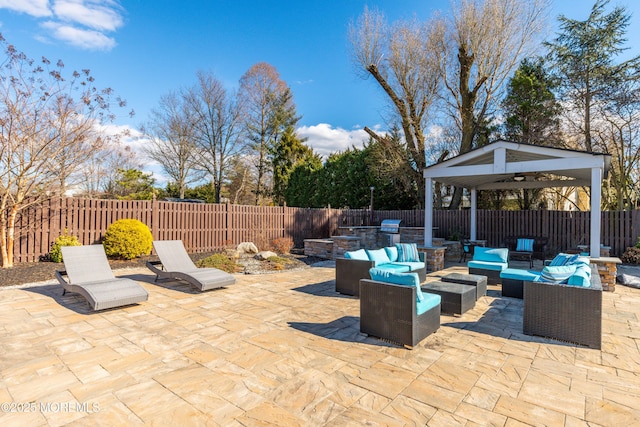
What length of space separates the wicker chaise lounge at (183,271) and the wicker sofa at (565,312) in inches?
188

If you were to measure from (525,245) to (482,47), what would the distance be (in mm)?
7925

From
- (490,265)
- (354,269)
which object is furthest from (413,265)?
(490,265)

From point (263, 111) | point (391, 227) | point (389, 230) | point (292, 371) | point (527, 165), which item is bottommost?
point (292, 371)

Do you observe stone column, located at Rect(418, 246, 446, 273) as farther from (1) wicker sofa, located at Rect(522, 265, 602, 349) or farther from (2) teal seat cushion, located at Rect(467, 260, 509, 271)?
(1) wicker sofa, located at Rect(522, 265, 602, 349)

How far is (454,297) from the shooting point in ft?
15.4

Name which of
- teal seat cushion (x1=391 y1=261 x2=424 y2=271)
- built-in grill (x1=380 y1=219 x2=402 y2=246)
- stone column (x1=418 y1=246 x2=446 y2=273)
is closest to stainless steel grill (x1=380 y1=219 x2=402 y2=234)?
built-in grill (x1=380 y1=219 x2=402 y2=246)

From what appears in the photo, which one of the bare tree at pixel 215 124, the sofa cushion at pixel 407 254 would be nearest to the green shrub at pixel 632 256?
the sofa cushion at pixel 407 254

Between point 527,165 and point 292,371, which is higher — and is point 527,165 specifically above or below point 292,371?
above

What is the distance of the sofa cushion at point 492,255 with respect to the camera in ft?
22.3

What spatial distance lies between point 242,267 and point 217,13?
1057 cm

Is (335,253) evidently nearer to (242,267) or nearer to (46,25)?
(242,267)

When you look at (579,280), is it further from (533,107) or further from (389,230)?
(533,107)

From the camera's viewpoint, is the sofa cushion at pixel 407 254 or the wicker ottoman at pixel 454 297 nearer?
the wicker ottoman at pixel 454 297

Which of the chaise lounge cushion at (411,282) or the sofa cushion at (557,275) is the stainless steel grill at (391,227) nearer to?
the sofa cushion at (557,275)
